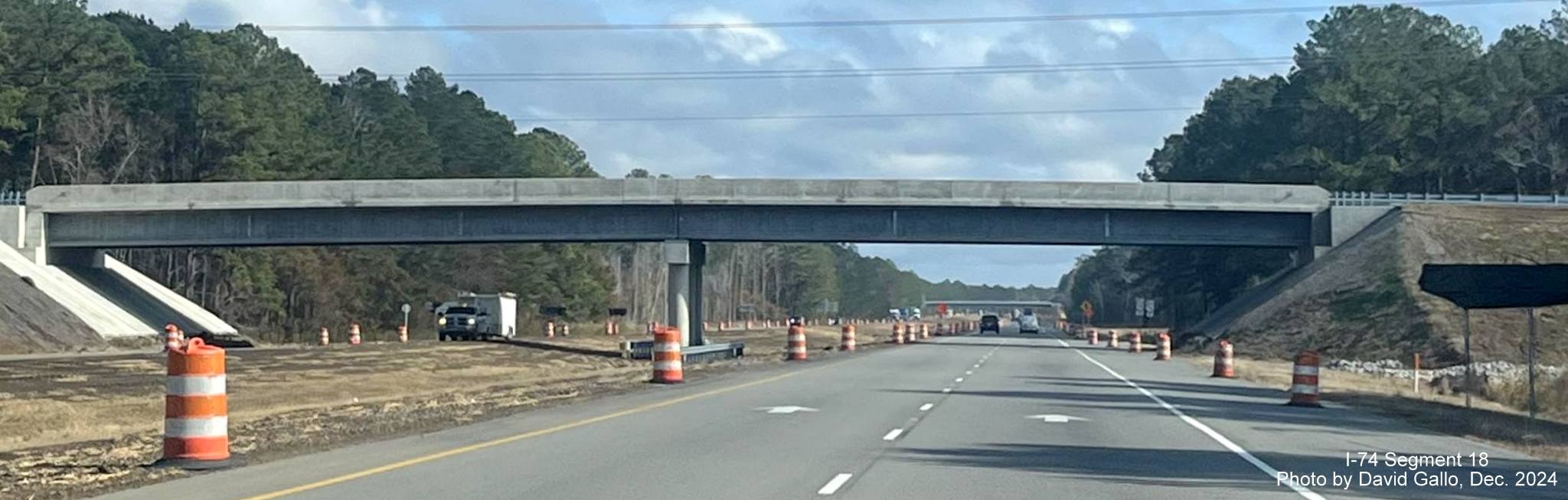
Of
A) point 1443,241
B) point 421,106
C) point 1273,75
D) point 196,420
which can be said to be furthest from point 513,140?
point 196,420

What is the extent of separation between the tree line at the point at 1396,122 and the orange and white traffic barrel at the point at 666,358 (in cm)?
6573

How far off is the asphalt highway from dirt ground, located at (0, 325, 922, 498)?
1215mm

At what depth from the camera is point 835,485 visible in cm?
1609

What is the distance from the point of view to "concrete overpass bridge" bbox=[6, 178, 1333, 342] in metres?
73.2

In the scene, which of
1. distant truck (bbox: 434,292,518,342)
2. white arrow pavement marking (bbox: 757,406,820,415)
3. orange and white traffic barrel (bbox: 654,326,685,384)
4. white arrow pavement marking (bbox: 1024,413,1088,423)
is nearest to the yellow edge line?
white arrow pavement marking (bbox: 757,406,820,415)

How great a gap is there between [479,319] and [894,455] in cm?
6571

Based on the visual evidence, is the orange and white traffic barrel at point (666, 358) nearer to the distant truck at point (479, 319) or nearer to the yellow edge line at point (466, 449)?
the yellow edge line at point (466, 449)

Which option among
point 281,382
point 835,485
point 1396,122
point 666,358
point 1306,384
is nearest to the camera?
point 835,485

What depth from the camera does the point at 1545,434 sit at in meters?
25.5

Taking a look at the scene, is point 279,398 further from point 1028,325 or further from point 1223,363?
point 1028,325

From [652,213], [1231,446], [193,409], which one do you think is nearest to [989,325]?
[652,213]

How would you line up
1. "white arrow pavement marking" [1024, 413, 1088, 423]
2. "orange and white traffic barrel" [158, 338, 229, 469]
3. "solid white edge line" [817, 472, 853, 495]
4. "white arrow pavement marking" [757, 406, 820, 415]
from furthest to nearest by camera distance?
"white arrow pavement marking" [757, 406, 820, 415] → "white arrow pavement marking" [1024, 413, 1088, 423] → "orange and white traffic barrel" [158, 338, 229, 469] → "solid white edge line" [817, 472, 853, 495]

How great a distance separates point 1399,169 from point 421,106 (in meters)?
84.0

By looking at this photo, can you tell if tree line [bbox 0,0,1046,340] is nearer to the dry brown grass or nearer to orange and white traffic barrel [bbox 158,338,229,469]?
the dry brown grass
